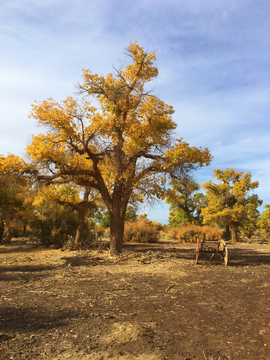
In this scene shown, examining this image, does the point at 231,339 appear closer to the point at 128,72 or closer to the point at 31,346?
the point at 31,346

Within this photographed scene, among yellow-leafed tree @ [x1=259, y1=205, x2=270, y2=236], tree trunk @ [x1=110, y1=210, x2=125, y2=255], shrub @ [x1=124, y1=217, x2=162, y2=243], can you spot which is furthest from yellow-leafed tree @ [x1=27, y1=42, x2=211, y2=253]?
yellow-leafed tree @ [x1=259, y1=205, x2=270, y2=236]

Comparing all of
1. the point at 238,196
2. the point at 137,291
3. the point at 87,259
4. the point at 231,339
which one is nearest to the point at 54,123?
the point at 87,259

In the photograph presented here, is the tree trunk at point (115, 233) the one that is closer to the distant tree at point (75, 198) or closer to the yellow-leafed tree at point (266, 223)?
the distant tree at point (75, 198)

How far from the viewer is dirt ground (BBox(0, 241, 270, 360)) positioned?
3.73 m

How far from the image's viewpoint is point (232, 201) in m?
27.2

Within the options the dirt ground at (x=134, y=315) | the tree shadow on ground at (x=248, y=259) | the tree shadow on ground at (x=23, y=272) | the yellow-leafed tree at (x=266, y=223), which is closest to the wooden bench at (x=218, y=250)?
the tree shadow on ground at (x=248, y=259)

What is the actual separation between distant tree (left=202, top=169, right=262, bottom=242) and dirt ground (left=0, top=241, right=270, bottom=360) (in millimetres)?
17021

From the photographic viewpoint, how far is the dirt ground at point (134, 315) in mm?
3730

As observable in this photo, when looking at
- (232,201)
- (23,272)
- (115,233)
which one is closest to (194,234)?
(232,201)

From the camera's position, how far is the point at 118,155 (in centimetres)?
1336

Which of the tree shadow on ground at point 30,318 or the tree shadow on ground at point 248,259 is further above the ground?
the tree shadow on ground at point 248,259

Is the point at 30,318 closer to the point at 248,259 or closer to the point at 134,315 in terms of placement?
the point at 134,315

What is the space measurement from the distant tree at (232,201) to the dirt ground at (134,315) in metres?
17.0

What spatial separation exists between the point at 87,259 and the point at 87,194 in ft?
21.4
